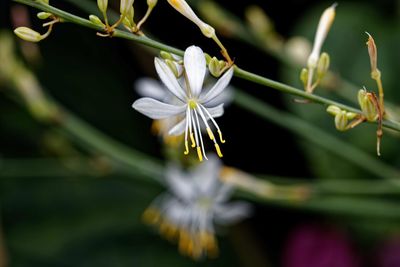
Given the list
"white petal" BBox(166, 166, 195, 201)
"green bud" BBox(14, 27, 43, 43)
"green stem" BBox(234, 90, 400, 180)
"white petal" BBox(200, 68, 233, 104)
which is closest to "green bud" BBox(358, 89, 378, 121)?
"white petal" BBox(200, 68, 233, 104)

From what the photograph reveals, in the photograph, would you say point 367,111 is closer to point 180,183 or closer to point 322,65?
point 322,65

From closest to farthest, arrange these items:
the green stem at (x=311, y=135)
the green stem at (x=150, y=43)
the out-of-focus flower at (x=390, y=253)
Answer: the green stem at (x=150, y=43) → the green stem at (x=311, y=135) → the out-of-focus flower at (x=390, y=253)

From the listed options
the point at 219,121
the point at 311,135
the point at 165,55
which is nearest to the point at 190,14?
the point at 165,55

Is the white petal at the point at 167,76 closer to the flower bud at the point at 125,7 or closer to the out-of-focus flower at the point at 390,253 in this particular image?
the flower bud at the point at 125,7

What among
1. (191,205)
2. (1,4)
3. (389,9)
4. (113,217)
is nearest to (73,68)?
(1,4)

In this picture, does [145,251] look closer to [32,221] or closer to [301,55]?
[32,221]

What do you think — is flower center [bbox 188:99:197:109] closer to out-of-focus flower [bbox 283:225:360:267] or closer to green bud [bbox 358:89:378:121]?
green bud [bbox 358:89:378:121]

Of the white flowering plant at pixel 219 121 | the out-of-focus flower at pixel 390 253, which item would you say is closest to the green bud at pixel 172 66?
the white flowering plant at pixel 219 121

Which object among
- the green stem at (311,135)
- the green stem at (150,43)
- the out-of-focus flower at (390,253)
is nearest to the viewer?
the green stem at (150,43)
